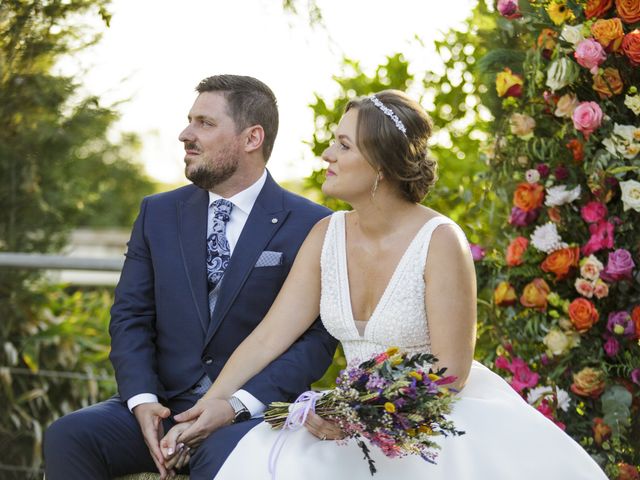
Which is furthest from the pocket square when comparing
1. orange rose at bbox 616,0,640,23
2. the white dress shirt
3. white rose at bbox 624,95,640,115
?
orange rose at bbox 616,0,640,23

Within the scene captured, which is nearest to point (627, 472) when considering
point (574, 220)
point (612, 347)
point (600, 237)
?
point (612, 347)

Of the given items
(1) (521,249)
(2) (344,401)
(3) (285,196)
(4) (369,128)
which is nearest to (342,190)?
(4) (369,128)

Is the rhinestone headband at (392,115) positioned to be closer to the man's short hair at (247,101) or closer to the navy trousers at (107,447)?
the man's short hair at (247,101)

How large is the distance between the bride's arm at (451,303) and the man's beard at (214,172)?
2.69ft

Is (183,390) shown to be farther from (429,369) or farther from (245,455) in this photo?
(429,369)

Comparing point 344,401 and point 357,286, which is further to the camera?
point 357,286

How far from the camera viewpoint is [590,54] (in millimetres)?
3105

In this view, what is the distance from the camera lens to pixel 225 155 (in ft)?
10.4

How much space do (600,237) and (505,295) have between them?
1.57 ft

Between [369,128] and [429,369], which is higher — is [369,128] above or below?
above

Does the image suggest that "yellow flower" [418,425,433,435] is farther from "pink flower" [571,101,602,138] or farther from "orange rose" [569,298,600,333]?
"pink flower" [571,101,602,138]

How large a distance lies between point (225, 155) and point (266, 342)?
687mm

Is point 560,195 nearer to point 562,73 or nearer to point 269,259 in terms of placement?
point 562,73

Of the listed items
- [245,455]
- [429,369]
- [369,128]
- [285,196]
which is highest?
[369,128]
